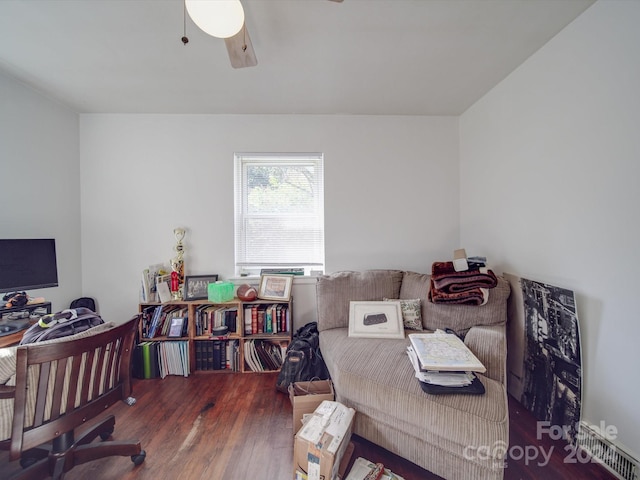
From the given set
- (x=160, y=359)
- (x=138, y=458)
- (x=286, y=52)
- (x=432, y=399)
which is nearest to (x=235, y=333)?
(x=160, y=359)

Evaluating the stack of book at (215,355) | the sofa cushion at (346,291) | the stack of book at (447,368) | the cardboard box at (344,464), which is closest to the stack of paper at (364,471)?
the cardboard box at (344,464)

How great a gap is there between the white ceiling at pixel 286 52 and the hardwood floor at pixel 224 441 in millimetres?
2484

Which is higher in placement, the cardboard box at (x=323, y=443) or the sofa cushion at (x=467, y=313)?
the sofa cushion at (x=467, y=313)

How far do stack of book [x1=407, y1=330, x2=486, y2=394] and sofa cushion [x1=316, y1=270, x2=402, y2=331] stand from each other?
2.46 feet

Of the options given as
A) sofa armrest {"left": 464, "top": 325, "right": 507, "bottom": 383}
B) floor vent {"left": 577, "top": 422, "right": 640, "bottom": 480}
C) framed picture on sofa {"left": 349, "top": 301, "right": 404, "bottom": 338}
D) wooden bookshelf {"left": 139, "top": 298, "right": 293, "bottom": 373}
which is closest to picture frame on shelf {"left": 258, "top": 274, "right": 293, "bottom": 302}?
wooden bookshelf {"left": 139, "top": 298, "right": 293, "bottom": 373}

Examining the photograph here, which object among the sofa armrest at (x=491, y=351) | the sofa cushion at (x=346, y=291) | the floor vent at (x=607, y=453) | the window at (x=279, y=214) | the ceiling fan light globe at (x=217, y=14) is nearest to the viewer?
the ceiling fan light globe at (x=217, y=14)

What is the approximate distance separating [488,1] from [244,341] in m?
2.86

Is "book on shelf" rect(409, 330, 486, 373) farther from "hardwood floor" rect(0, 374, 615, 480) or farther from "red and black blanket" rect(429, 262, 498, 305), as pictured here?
"hardwood floor" rect(0, 374, 615, 480)

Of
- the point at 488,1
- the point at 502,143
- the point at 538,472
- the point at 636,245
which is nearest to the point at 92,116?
the point at 488,1

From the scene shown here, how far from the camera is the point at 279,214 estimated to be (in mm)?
2580

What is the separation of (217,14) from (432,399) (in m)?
1.94

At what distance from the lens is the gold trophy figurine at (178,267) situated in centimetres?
232

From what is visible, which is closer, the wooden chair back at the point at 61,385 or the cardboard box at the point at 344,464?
the wooden chair back at the point at 61,385

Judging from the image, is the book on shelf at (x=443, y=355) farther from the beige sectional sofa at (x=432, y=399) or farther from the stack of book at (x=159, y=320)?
the stack of book at (x=159, y=320)
